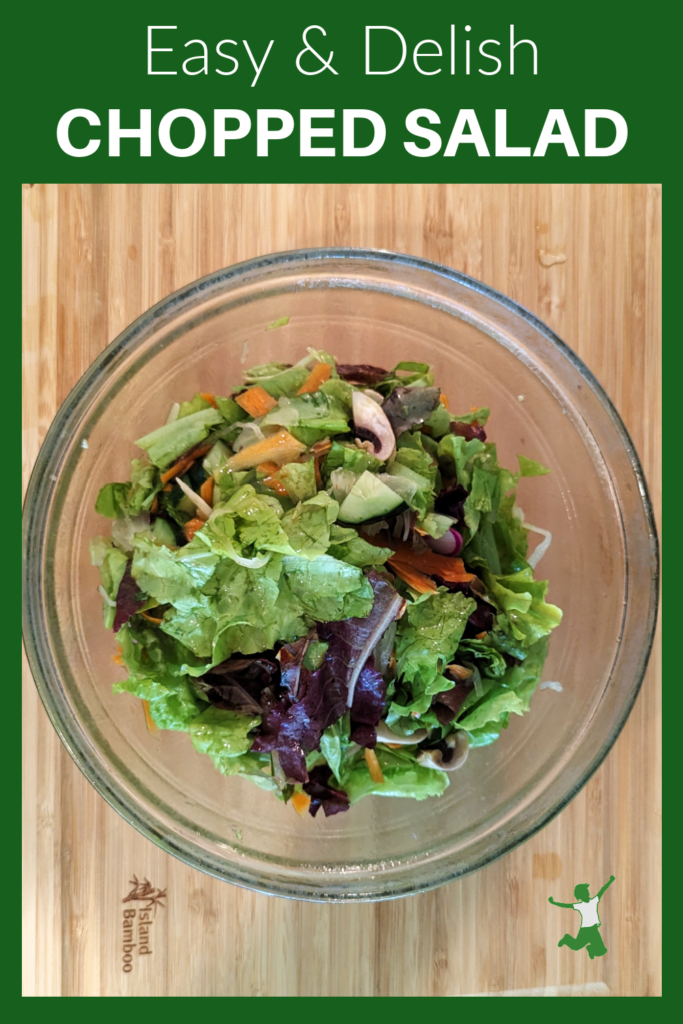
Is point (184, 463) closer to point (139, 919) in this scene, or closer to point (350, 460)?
point (350, 460)

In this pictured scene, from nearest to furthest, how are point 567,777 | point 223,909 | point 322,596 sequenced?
point 322,596 → point 567,777 → point 223,909

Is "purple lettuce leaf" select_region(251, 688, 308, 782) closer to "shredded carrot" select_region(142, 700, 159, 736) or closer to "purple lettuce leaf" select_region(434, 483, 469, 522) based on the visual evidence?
"shredded carrot" select_region(142, 700, 159, 736)

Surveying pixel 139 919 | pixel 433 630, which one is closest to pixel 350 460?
pixel 433 630

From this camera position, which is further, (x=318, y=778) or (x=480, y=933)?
(x=480, y=933)

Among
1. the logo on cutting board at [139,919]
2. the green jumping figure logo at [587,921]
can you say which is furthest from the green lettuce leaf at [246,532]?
the green jumping figure logo at [587,921]

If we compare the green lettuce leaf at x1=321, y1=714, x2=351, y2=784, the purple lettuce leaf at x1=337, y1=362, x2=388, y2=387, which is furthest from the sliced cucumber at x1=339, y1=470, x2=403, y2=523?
the green lettuce leaf at x1=321, y1=714, x2=351, y2=784

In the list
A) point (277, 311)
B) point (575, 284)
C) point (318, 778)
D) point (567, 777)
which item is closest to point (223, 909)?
point (318, 778)

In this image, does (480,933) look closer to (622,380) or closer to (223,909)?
(223,909)
